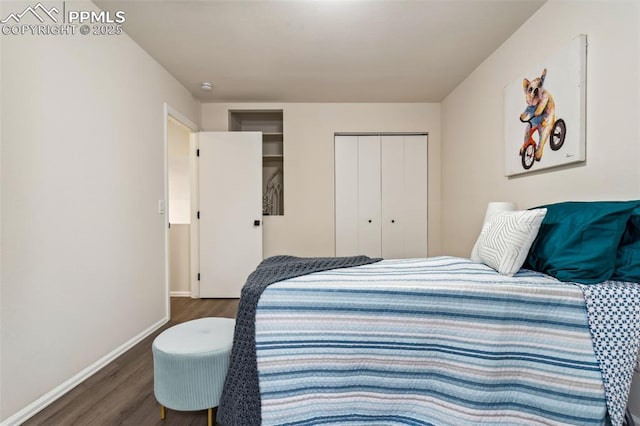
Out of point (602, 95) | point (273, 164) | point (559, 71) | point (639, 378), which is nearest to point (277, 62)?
point (273, 164)

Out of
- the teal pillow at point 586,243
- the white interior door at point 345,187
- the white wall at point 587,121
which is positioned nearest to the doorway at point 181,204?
the white interior door at point 345,187

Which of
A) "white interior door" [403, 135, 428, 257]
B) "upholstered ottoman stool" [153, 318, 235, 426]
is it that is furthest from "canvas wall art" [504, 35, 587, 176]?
"upholstered ottoman stool" [153, 318, 235, 426]

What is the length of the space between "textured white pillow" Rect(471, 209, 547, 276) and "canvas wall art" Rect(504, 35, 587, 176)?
64cm

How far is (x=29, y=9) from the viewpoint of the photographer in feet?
5.27

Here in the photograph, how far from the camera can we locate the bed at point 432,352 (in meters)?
1.25

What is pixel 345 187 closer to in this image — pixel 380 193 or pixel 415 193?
pixel 380 193

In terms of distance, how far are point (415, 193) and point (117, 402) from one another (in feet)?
12.0

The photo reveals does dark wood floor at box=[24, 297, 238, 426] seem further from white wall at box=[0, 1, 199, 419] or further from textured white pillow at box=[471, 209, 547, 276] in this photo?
textured white pillow at box=[471, 209, 547, 276]

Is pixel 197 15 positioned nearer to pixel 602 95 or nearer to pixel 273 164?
pixel 273 164

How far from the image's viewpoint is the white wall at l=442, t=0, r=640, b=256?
1531 millimetres

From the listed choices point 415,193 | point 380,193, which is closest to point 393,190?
point 380,193

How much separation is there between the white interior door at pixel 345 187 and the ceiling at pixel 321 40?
0.73 meters

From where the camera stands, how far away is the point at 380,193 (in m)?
4.03

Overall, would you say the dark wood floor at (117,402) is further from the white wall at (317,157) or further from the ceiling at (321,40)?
the ceiling at (321,40)
